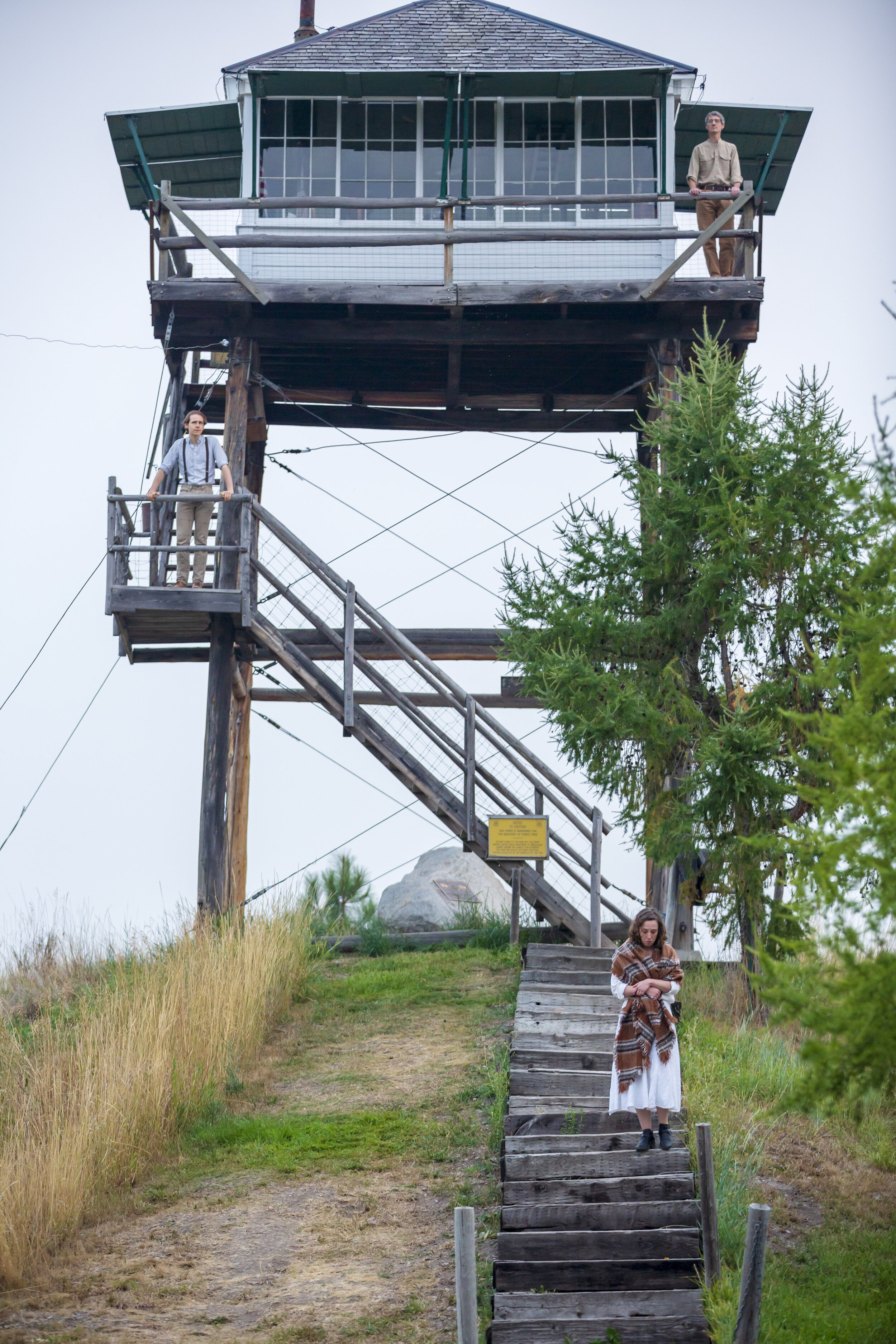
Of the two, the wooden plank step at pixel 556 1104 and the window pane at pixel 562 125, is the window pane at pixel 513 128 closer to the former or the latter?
the window pane at pixel 562 125

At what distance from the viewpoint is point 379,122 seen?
1681 centimetres

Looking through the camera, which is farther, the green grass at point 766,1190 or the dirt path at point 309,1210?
the dirt path at point 309,1210

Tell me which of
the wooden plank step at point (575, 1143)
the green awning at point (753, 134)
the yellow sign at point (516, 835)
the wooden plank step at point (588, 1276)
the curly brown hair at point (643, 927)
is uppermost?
the green awning at point (753, 134)

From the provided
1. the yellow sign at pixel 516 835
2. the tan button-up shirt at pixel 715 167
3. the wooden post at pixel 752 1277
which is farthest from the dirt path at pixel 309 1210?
the tan button-up shirt at pixel 715 167

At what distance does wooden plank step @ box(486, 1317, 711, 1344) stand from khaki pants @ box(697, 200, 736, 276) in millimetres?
11865

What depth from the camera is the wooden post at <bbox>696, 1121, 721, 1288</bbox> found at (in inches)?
287

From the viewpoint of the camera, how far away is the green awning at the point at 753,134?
17.6 metres

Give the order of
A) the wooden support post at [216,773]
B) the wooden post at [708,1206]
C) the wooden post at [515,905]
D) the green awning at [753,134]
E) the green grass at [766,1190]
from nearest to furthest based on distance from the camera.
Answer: the green grass at [766,1190] → the wooden post at [708,1206] → the wooden post at [515,905] → the wooden support post at [216,773] → the green awning at [753,134]

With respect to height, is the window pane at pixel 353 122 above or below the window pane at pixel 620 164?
above

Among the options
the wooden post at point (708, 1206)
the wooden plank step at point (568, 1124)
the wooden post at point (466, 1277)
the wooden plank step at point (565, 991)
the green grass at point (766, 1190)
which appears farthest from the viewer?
Answer: the wooden plank step at point (565, 991)

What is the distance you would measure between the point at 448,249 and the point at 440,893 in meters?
9.14

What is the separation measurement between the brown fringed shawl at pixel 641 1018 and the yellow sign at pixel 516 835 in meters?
5.47

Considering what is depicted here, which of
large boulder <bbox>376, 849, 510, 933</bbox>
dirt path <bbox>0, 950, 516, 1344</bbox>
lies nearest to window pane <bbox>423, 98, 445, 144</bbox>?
large boulder <bbox>376, 849, 510, 933</bbox>

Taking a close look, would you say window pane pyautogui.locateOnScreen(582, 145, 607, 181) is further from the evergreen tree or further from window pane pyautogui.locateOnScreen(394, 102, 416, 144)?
the evergreen tree
